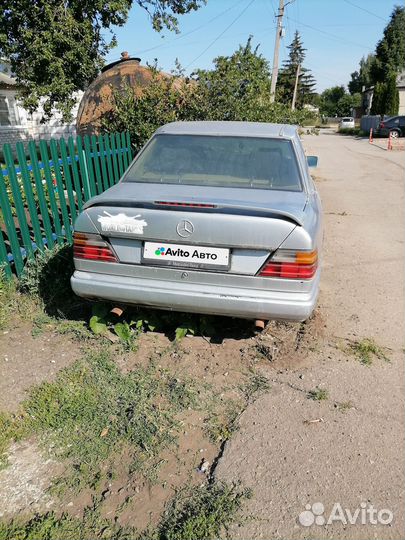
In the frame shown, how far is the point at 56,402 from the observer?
282 centimetres

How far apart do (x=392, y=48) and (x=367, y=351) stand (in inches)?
2370

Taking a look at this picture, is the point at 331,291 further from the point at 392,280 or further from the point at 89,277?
the point at 89,277

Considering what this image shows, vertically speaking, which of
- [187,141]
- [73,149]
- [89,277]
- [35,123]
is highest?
[187,141]

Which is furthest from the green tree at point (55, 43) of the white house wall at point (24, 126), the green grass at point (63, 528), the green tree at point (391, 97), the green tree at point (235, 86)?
the green tree at point (391, 97)

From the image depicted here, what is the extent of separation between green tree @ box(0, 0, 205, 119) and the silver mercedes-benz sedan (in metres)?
11.5

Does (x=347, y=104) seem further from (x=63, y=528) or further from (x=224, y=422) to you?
(x=63, y=528)

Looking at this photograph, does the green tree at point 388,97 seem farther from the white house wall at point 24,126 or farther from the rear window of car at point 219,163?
the rear window of car at point 219,163

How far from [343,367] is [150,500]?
1.82m

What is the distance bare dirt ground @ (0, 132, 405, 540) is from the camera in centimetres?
214

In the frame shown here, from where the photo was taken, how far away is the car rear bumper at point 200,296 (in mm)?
2775

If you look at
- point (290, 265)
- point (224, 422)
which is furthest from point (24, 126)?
point (224, 422)

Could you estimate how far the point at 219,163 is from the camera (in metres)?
3.65

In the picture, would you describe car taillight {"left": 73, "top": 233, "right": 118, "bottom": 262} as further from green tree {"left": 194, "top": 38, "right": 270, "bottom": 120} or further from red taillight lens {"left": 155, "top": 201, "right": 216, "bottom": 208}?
green tree {"left": 194, "top": 38, "right": 270, "bottom": 120}

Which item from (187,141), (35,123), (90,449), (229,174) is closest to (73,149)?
(187,141)
